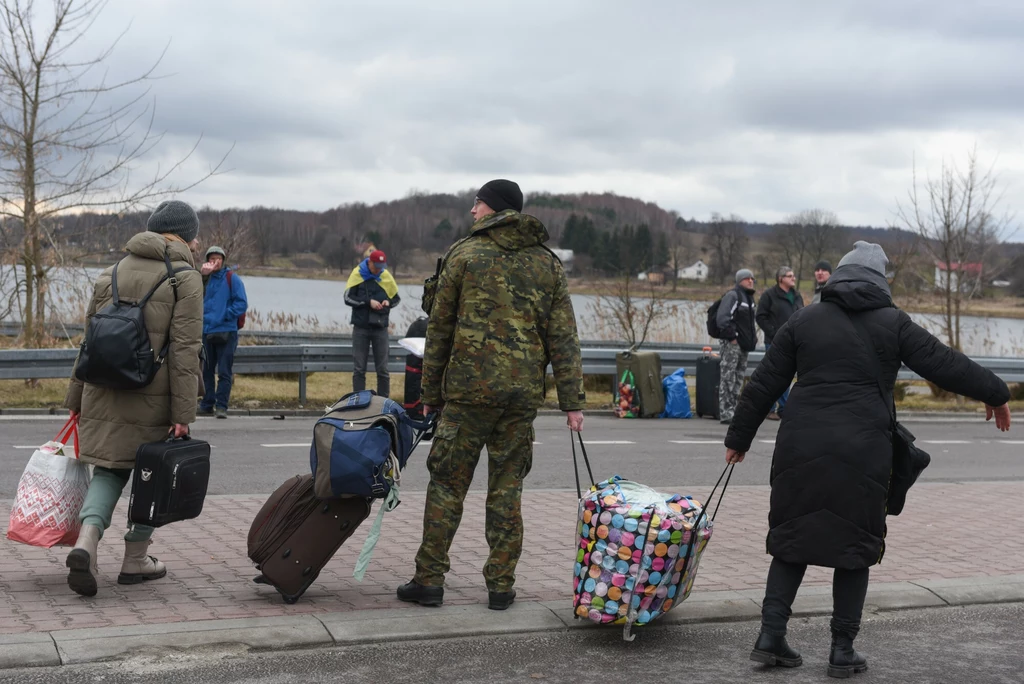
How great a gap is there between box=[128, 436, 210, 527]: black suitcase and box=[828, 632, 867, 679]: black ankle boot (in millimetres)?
3007

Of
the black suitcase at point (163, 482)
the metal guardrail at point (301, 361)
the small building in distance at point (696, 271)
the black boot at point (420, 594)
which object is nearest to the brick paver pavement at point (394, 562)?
the black boot at point (420, 594)

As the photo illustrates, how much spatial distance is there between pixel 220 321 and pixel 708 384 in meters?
6.67

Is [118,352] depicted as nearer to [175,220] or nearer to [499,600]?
[175,220]

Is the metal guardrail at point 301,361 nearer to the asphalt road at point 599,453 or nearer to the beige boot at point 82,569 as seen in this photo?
the asphalt road at point 599,453

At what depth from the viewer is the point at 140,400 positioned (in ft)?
18.9

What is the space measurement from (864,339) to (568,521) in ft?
Result: 11.3

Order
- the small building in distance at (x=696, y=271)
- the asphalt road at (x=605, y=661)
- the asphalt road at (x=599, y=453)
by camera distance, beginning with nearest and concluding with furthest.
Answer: the asphalt road at (x=605, y=661), the asphalt road at (x=599, y=453), the small building in distance at (x=696, y=271)

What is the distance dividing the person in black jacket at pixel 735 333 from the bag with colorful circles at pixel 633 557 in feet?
33.2

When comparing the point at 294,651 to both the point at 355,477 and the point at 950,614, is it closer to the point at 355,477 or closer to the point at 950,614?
the point at 355,477

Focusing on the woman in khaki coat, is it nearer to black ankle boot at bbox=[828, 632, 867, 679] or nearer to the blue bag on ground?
black ankle boot at bbox=[828, 632, 867, 679]

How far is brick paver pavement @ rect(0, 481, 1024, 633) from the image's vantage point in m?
5.52

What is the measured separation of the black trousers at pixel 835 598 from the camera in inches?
199

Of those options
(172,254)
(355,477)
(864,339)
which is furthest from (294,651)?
(864,339)

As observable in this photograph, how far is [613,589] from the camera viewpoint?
5.32 metres
